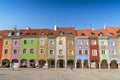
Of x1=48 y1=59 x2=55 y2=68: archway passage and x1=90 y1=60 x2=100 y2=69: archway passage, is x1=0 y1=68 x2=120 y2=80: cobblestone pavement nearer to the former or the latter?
x1=90 y1=60 x2=100 y2=69: archway passage

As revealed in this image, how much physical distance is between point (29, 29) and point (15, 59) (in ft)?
31.9

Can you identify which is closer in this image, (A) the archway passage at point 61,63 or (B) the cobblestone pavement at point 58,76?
(B) the cobblestone pavement at point 58,76

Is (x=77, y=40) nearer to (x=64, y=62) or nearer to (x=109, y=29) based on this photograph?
(x=64, y=62)

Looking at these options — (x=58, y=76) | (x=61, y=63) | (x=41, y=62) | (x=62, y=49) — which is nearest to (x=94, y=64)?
(x=61, y=63)

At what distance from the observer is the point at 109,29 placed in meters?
51.6

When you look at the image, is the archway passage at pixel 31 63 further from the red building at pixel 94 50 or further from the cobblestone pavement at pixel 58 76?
the cobblestone pavement at pixel 58 76

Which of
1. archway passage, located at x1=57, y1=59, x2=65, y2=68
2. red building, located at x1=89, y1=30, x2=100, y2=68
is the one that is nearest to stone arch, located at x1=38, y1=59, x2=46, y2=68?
archway passage, located at x1=57, y1=59, x2=65, y2=68

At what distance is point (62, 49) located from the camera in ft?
159

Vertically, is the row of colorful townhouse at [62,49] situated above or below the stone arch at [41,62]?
above

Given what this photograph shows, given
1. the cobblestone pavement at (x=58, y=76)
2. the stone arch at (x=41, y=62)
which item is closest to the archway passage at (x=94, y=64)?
the stone arch at (x=41, y=62)

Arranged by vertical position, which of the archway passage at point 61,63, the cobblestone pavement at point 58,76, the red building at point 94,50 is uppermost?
the red building at point 94,50

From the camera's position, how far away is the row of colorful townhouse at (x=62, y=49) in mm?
47719

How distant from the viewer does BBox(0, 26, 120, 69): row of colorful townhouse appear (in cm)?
4772

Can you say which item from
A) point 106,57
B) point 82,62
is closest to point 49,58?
point 82,62
